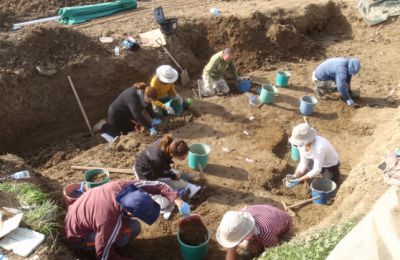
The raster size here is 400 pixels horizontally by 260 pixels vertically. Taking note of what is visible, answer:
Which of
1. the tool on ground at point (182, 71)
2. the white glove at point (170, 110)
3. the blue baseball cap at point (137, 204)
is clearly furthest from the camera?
the tool on ground at point (182, 71)

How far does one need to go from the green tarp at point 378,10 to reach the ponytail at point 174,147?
8.73 metres

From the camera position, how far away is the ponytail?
5879 millimetres

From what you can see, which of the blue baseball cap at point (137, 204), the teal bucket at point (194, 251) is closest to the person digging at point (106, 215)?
the blue baseball cap at point (137, 204)

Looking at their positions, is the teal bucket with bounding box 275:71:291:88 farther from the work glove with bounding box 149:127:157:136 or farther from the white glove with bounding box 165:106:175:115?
the work glove with bounding box 149:127:157:136

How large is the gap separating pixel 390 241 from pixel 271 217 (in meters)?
2.09

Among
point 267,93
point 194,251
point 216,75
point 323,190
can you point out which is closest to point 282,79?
point 267,93

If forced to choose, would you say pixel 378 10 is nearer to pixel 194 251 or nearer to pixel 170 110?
pixel 170 110

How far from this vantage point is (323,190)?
21.5 ft

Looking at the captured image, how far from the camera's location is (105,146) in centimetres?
796

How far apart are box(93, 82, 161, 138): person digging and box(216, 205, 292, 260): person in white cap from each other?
345 cm

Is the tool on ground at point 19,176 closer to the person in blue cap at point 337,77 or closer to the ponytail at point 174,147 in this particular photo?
the ponytail at point 174,147

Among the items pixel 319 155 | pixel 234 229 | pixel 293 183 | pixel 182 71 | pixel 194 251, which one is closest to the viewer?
pixel 234 229

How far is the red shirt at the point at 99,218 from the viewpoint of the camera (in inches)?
189

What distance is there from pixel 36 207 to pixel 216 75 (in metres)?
5.32
